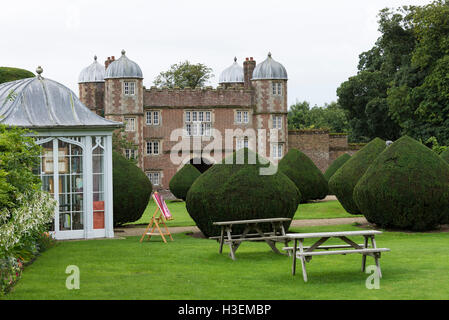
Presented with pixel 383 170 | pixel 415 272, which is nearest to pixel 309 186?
pixel 383 170

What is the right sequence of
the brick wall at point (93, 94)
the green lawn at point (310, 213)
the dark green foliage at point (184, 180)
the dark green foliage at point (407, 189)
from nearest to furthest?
the dark green foliage at point (407, 189) < the green lawn at point (310, 213) < the dark green foliage at point (184, 180) < the brick wall at point (93, 94)

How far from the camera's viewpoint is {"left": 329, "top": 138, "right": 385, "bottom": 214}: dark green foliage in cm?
2466

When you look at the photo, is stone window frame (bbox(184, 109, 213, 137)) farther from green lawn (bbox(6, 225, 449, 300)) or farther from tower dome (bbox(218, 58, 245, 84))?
green lawn (bbox(6, 225, 449, 300))

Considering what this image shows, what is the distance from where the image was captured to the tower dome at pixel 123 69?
47.4m

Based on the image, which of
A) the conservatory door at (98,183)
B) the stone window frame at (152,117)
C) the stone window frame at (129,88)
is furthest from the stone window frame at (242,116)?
the conservatory door at (98,183)

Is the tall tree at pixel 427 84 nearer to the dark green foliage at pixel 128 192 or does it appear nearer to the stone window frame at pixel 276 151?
the stone window frame at pixel 276 151

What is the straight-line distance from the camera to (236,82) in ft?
198

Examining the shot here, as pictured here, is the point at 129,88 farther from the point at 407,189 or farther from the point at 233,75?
the point at 407,189

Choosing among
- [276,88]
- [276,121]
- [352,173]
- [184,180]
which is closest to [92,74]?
[276,88]

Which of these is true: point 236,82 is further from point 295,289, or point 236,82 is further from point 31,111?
point 295,289

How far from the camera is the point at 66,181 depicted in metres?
17.2

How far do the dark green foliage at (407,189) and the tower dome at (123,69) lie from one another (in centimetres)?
2959

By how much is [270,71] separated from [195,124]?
243 inches

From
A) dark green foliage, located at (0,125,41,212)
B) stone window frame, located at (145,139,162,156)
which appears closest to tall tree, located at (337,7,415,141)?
stone window frame, located at (145,139,162,156)
